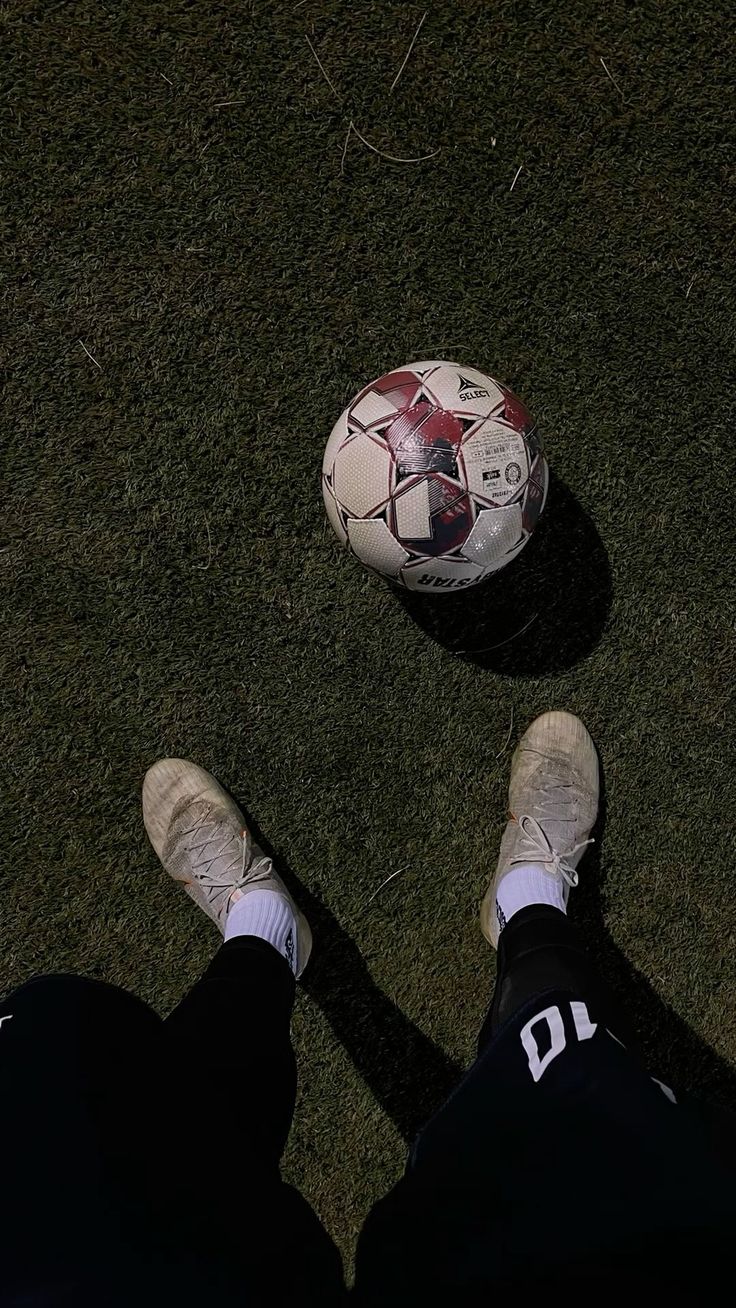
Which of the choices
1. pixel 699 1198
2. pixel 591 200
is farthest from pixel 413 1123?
pixel 591 200

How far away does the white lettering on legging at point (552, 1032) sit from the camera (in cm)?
188

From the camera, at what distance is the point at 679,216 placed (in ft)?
9.39

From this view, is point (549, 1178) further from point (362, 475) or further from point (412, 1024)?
point (362, 475)

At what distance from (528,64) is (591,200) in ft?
1.66

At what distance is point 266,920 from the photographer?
272 cm

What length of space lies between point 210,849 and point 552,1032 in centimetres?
138

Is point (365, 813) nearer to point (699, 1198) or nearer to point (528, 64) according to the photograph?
point (699, 1198)

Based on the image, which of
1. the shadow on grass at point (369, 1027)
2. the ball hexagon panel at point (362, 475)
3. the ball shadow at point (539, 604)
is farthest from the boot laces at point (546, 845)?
the ball hexagon panel at point (362, 475)

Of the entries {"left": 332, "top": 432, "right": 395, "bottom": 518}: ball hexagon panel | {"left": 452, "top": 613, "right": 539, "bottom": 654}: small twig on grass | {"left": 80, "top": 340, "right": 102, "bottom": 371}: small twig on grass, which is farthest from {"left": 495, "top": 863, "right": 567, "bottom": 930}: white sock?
{"left": 80, "top": 340, "right": 102, "bottom": 371}: small twig on grass

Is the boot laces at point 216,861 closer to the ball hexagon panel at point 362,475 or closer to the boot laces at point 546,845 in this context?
the boot laces at point 546,845

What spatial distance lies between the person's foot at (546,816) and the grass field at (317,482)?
96 mm

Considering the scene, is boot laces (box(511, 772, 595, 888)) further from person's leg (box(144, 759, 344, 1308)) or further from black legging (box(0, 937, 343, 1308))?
black legging (box(0, 937, 343, 1308))

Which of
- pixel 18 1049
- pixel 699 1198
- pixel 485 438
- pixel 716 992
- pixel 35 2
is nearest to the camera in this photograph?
pixel 699 1198

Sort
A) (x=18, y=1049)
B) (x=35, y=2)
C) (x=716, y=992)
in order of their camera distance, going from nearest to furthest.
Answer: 1. (x=18, y=1049)
2. (x=35, y=2)
3. (x=716, y=992)
